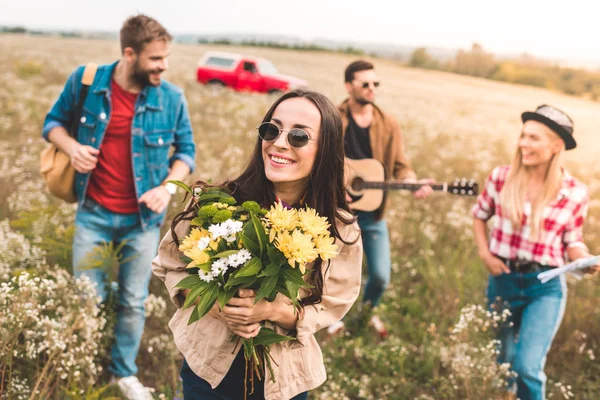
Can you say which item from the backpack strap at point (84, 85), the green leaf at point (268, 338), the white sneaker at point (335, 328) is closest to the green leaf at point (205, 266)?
the green leaf at point (268, 338)

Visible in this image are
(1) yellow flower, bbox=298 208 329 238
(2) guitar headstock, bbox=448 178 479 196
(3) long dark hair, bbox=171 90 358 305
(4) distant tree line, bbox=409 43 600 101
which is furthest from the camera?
(4) distant tree line, bbox=409 43 600 101

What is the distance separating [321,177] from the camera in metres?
2.34

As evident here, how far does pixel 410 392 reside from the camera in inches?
169

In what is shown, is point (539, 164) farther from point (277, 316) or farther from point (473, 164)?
point (473, 164)

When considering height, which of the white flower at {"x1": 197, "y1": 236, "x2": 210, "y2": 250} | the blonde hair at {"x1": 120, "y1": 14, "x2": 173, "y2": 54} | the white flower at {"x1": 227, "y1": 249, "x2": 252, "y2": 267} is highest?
the blonde hair at {"x1": 120, "y1": 14, "x2": 173, "y2": 54}

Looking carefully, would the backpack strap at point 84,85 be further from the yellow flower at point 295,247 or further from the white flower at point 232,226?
the yellow flower at point 295,247

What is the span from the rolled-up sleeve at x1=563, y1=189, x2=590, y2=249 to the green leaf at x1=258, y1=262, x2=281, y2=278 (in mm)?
2664

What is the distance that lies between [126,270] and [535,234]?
2.95 metres

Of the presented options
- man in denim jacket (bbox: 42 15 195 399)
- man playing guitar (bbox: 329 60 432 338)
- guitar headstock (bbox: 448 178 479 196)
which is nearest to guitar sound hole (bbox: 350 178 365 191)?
man playing guitar (bbox: 329 60 432 338)

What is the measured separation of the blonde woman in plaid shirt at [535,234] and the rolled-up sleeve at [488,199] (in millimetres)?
97

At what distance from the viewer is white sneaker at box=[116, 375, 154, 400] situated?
3513 mm

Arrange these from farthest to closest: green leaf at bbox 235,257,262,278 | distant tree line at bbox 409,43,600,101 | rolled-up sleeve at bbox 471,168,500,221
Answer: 1. distant tree line at bbox 409,43,600,101
2. rolled-up sleeve at bbox 471,168,500,221
3. green leaf at bbox 235,257,262,278

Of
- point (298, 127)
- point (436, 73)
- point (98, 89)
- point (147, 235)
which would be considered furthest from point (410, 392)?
point (436, 73)

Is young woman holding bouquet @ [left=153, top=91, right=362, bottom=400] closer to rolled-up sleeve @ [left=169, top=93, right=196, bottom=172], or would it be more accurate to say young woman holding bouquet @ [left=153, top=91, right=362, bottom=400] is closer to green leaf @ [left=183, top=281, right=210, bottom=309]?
green leaf @ [left=183, top=281, right=210, bottom=309]
